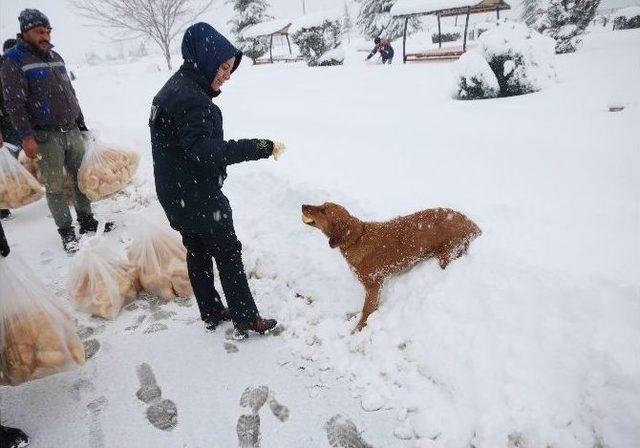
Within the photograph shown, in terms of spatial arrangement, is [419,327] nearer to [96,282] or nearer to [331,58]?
[96,282]

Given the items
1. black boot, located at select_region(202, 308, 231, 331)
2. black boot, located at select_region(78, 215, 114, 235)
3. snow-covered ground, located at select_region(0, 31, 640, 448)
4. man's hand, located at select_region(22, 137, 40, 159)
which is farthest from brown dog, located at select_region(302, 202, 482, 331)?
black boot, located at select_region(78, 215, 114, 235)

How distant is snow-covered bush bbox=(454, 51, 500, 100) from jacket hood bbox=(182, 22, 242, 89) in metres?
6.56

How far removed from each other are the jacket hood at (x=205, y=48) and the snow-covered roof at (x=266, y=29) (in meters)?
20.4

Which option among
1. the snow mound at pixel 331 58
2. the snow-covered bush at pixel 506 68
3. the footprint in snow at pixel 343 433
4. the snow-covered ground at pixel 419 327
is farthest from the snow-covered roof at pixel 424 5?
the footprint in snow at pixel 343 433

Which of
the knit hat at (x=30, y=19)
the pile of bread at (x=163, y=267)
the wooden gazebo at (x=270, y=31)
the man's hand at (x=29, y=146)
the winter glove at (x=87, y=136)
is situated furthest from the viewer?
the wooden gazebo at (x=270, y=31)

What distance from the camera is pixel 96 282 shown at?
3.03 meters

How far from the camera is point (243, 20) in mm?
24203

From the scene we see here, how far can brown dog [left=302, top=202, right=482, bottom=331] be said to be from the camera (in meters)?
2.56

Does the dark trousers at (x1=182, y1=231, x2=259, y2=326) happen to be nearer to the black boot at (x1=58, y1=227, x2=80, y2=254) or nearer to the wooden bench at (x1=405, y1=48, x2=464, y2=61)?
the black boot at (x1=58, y1=227, x2=80, y2=254)

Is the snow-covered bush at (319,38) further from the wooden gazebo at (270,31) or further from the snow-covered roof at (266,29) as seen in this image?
the snow-covered roof at (266,29)

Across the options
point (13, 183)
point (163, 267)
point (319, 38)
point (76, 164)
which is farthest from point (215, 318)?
Result: point (319, 38)

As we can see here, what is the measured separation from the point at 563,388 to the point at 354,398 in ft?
3.59

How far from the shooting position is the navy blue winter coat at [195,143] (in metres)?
2.00

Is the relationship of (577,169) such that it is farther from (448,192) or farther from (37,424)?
(37,424)
